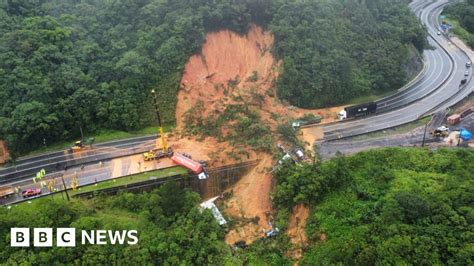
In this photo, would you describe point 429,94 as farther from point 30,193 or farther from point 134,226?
point 30,193

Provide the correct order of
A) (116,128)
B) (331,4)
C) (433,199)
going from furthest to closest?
1. (331,4)
2. (116,128)
3. (433,199)

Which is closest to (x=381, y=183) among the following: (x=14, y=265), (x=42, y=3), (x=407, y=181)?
(x=407, y=181)

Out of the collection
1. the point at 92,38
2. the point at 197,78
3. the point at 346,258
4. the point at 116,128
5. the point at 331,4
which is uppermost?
the point at 331,4

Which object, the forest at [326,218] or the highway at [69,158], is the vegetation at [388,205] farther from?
the highway at [69,158]

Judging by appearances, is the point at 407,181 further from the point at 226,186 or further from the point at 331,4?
the point at 331,4

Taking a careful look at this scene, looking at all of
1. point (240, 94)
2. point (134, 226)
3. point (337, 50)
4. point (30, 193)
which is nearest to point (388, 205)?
point (134, 226)

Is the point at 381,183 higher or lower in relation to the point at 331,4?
lower
